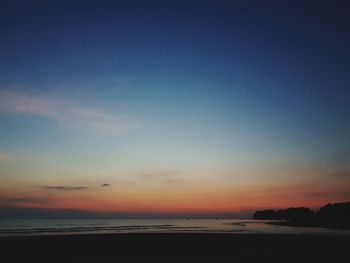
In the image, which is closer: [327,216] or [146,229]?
[146,229]

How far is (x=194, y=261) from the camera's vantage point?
17891 mm

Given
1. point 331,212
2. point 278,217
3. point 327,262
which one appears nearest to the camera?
point 327,262

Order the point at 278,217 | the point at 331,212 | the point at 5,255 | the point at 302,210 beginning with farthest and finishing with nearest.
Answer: the point at 278,217
the point at 302,210
the point at 331,212
the point at 5,255

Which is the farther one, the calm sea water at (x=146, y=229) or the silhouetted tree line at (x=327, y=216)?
the silhouetted tree line at (x=327, y=216)

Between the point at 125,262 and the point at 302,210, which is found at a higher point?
the point at 302,210

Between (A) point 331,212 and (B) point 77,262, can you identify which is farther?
(A) point 331,212

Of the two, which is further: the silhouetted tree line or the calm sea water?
the silhouetted tree line

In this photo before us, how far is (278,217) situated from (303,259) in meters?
172

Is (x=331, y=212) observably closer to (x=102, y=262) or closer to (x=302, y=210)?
(x=302, y=210)

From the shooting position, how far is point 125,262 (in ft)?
59.6

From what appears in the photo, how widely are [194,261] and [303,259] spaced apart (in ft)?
18.5

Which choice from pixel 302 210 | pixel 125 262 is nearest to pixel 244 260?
pixel 125 262

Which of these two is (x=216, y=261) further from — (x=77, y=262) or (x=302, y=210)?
(x=302, y=210)

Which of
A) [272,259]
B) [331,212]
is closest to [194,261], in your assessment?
[272,259]
